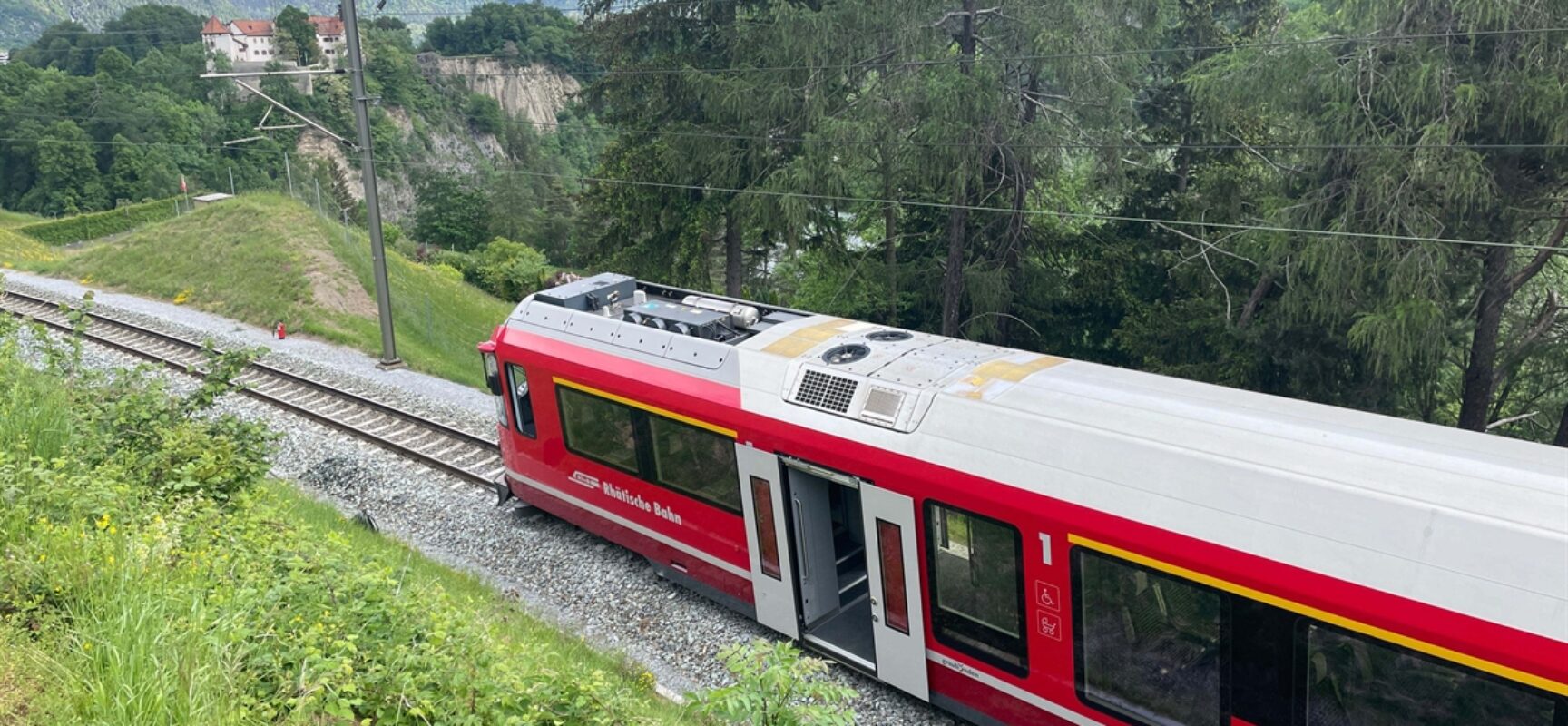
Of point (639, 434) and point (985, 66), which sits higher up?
point (985, 66)

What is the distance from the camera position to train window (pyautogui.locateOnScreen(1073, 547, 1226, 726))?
6434 millimetres

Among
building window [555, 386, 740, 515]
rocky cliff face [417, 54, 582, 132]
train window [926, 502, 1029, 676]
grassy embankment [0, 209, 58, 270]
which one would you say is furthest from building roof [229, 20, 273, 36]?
train window [926, 502, 1029, 676]

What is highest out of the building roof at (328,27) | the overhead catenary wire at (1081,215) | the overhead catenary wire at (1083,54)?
the building roof at (328,27)

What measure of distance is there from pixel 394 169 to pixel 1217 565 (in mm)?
101362

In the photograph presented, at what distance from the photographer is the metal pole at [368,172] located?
19031 millimetres

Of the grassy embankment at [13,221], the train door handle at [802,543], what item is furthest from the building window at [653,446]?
the grassy embankment at [13,221]

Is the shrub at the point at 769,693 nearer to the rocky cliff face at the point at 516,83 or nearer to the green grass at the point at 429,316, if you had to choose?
the green grass at the point at 429,316

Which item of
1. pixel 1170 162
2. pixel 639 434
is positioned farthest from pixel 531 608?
pixel 1170 162

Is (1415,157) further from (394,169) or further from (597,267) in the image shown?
(394,169)

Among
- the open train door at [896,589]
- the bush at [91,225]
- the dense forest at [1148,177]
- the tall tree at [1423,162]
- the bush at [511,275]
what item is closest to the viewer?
the open train door at [896,589]

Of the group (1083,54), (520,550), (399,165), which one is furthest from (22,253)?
(399,165)

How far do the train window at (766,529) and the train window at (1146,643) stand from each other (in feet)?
9.78

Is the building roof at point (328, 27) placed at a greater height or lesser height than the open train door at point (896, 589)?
greater

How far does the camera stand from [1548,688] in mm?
5082
